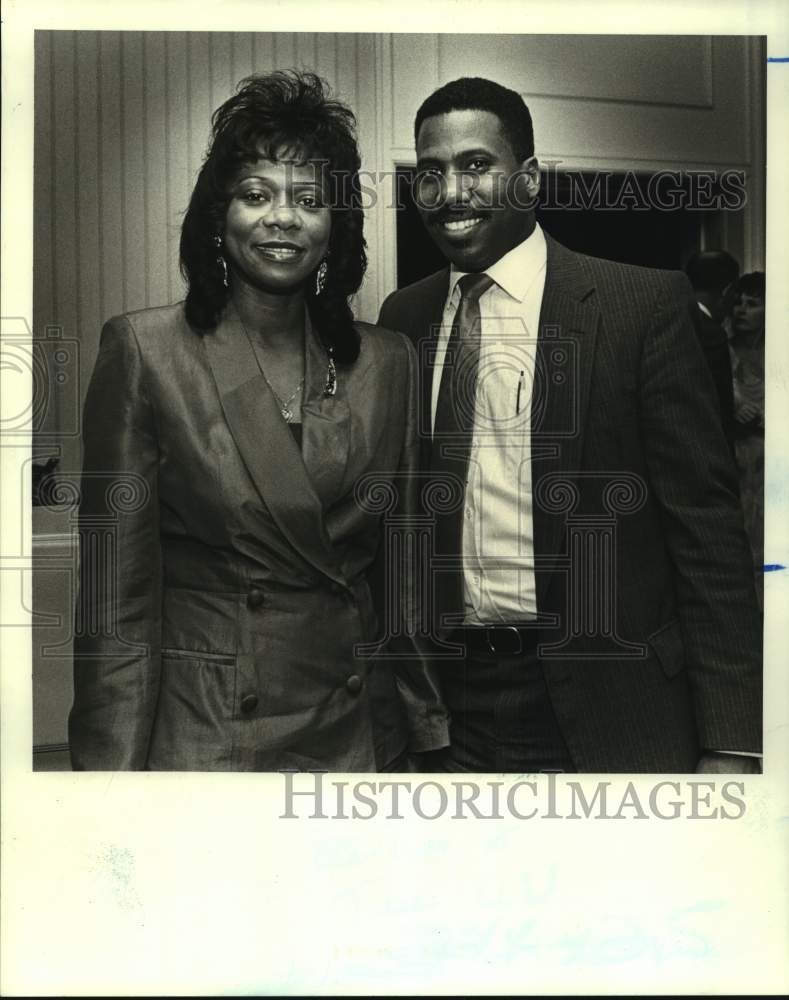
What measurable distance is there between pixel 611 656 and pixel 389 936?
784 mm

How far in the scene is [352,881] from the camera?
268cm

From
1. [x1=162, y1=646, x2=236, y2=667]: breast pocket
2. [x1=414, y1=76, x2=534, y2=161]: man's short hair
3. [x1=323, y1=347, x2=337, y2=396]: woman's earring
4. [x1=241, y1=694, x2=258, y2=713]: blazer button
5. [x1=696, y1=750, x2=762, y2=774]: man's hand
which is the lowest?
[x1=696, y1=750, x2=762, y2=774]: man's hand

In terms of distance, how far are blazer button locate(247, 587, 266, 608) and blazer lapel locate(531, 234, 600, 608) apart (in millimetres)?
584

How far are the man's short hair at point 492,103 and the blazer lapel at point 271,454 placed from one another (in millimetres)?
620

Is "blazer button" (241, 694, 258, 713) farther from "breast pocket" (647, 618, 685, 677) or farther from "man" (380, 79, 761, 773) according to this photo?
"breast pocket" (647, 618, 685, 677)

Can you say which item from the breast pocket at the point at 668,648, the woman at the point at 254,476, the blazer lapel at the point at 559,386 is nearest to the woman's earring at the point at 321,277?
the woman at the point at 254,476

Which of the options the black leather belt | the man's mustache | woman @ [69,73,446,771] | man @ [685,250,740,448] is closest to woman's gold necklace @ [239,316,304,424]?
woman @ [69,73,446,771]

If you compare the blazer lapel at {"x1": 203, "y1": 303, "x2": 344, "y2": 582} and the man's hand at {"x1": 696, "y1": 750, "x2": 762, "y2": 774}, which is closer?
the blazer lapel at {"x1": 203, "y1": 303, "x2": 344, "y2": 582}

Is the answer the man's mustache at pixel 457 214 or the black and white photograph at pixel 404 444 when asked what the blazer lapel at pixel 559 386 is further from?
the man's mustache at pixel 457 214

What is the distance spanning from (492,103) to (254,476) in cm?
93

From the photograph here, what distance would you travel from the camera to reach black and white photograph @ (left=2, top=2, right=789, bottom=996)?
8.46 ft

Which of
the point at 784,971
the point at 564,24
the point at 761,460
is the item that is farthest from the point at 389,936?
the point at 564,24

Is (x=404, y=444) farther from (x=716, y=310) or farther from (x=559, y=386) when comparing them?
(x=716, y=310)

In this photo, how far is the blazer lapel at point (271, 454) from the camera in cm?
256
